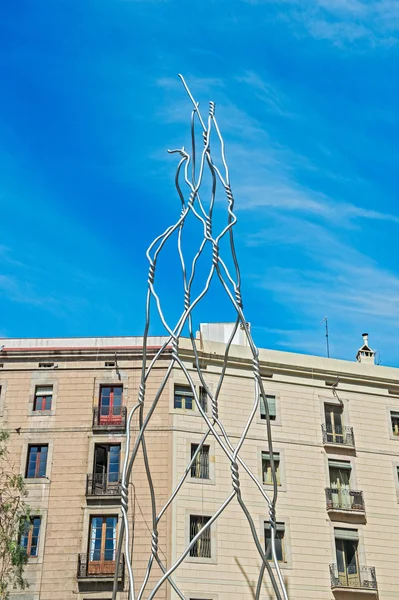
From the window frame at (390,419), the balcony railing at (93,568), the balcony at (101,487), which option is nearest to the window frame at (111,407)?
the balcony at (101,487)

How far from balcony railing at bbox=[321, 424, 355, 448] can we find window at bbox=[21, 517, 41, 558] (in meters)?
9.85

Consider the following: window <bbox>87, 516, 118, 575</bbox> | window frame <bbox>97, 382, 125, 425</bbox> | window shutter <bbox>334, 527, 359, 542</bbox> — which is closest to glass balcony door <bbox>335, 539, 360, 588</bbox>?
window shutter <bbox>334, 527, 359, 542</bbox>

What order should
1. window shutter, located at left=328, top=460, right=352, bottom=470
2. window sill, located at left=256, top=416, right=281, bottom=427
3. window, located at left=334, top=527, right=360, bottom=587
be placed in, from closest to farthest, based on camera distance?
window, located at left=334, top=527, right=360, bottom=587 → window sill, located at left=256, top=416, right=281, bottom=427 → window shutter, located at left=328, top=460, right=352, bottom=470

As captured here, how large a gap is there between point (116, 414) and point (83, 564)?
A: 4864mm

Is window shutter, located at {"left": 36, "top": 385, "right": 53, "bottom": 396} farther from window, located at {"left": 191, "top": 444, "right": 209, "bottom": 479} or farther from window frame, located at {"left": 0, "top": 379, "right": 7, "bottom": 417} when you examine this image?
window, located at {"left": 191, "top": 444, "right": 209, "bottom": 479}

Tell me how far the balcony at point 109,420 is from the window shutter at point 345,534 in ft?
24.9

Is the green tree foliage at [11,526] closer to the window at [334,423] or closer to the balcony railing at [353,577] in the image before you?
the balcony railing at [353,577]

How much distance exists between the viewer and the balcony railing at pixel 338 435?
91.6 feet

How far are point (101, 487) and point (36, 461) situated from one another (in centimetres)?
237

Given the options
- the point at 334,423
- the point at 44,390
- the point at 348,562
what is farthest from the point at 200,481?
the point at 44,390

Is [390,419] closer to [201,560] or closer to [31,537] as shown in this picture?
[201,560]

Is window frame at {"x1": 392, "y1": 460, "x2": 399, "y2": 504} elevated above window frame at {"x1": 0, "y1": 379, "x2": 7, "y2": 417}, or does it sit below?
below

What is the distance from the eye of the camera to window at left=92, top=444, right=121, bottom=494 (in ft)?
83.3

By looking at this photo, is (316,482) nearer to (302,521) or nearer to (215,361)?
(302,521)
